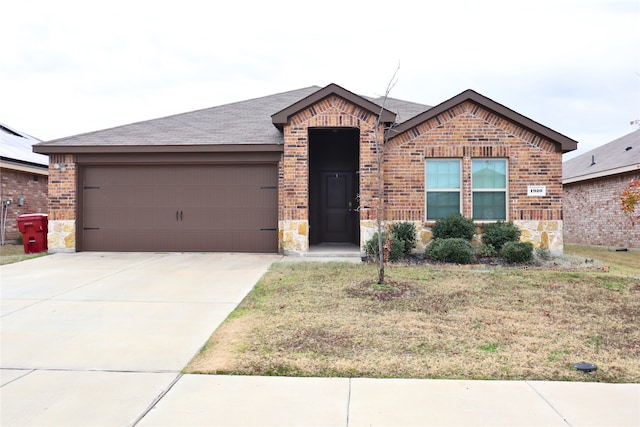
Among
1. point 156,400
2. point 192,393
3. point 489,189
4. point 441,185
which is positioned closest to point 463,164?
point 441,185

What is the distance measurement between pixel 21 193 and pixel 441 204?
14.9m

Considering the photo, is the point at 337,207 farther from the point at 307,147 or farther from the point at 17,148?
the point at 17,148

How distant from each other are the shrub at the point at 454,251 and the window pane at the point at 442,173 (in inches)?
71.6

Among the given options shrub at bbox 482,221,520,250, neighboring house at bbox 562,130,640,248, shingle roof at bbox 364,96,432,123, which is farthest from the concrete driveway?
neighboring house at bbox 562,130,640,248

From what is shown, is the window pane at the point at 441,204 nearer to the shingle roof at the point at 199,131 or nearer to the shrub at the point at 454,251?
the shrub at the point at 454,251

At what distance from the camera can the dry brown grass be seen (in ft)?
12.2

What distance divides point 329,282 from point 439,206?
4.74m

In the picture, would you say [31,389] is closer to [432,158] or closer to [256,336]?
[256,336]

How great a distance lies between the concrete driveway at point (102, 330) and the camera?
124 inches

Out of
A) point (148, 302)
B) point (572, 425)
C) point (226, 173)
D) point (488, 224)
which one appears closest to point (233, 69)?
point (226, 173)

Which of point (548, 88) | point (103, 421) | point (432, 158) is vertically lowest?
point (103, 421)

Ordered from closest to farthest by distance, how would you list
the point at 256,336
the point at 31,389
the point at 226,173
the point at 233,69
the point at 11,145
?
the point at 31,389 < the point at 256,336 < the point at 226,173 < the point at 11,145 < the point at 233,69

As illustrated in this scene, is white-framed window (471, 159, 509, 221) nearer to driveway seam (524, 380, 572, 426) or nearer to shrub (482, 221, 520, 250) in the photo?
shrub (482, 221, 520, 250)

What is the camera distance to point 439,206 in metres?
10.6
